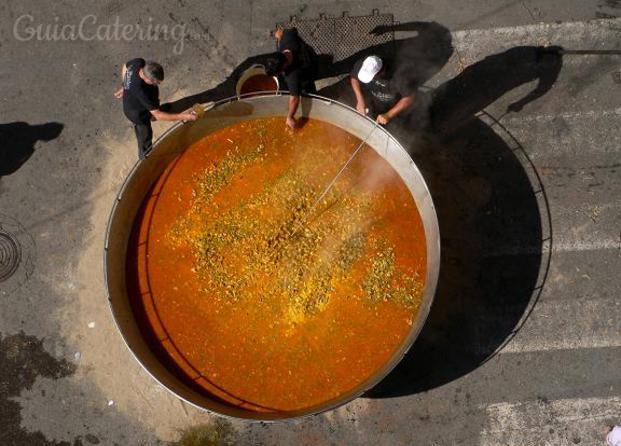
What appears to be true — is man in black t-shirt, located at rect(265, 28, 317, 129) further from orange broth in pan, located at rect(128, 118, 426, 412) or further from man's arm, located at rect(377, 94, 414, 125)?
man's arm, located at rect(377, 94, 414, 125)

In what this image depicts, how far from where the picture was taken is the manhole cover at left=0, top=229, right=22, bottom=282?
7.81 meters

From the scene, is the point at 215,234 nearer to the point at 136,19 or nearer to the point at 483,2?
the point at 136,19

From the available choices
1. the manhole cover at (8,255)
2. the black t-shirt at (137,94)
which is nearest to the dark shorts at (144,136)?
the black t-shirt at (137,94)

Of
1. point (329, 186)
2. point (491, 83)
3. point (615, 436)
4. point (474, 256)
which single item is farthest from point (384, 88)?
point (615, 436)

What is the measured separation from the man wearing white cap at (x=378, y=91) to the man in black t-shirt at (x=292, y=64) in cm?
65

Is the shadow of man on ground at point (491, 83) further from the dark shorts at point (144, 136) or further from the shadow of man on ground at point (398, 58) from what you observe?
the dark shorts at point (144, 136)

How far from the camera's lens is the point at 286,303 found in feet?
23.7

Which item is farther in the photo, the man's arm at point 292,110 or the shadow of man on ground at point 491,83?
the shadow of man on ground at point 491,83

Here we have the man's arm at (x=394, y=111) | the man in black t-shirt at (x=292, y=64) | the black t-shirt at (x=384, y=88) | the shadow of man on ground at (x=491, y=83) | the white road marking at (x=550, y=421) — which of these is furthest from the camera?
the shadow of man on ground at (x=491, y=83)

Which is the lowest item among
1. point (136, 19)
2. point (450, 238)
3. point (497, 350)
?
point (497, 350)

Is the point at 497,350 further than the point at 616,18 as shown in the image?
No

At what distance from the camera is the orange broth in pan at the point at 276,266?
7.14 m

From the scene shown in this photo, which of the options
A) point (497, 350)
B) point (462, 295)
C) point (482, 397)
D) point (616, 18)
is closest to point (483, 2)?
point (616, 18)

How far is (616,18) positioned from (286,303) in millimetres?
6232
